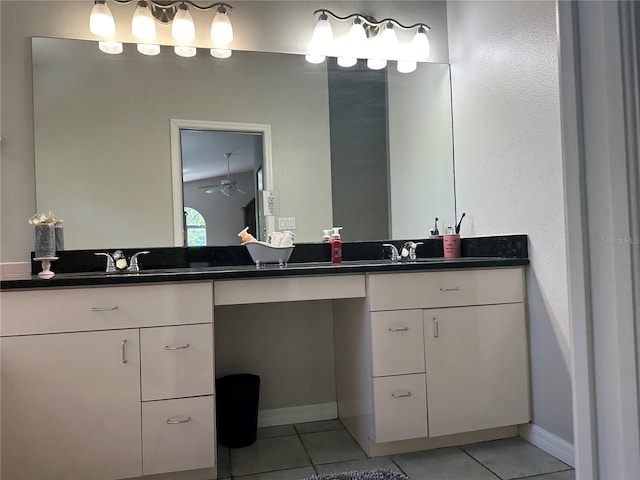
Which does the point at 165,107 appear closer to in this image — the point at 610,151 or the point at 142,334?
the point at 142,334

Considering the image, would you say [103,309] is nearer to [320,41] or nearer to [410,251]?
[410,251]

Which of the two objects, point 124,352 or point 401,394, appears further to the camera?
point 401,394

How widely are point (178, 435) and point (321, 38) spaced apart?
6.45ft

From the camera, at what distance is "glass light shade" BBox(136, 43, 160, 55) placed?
7.18 ft

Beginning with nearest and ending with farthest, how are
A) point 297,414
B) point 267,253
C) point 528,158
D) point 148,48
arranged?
point 528,158
point 267,253
point 148,48
point 297,414

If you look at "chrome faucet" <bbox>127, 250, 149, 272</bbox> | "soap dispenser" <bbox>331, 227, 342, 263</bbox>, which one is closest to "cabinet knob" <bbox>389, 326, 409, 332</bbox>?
"soap dispenser" <bbox>331, 227, 342, 263</bbox>

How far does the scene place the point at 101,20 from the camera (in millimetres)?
2117

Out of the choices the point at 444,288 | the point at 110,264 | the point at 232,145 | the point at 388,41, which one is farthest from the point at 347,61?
the point at 110,264

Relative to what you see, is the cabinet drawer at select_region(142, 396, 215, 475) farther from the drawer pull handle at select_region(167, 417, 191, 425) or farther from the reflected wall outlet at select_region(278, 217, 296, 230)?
the reflected wall outlet at select_region(278, 217, 296, 230)

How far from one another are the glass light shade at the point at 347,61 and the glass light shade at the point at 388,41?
0.17 metres

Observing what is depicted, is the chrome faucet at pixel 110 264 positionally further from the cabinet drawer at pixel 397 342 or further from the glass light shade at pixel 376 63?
the glass light shade at pixel 376 63

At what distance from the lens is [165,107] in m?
2.21

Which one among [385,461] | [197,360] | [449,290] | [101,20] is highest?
[101,20]

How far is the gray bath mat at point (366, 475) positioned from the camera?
1.67m
